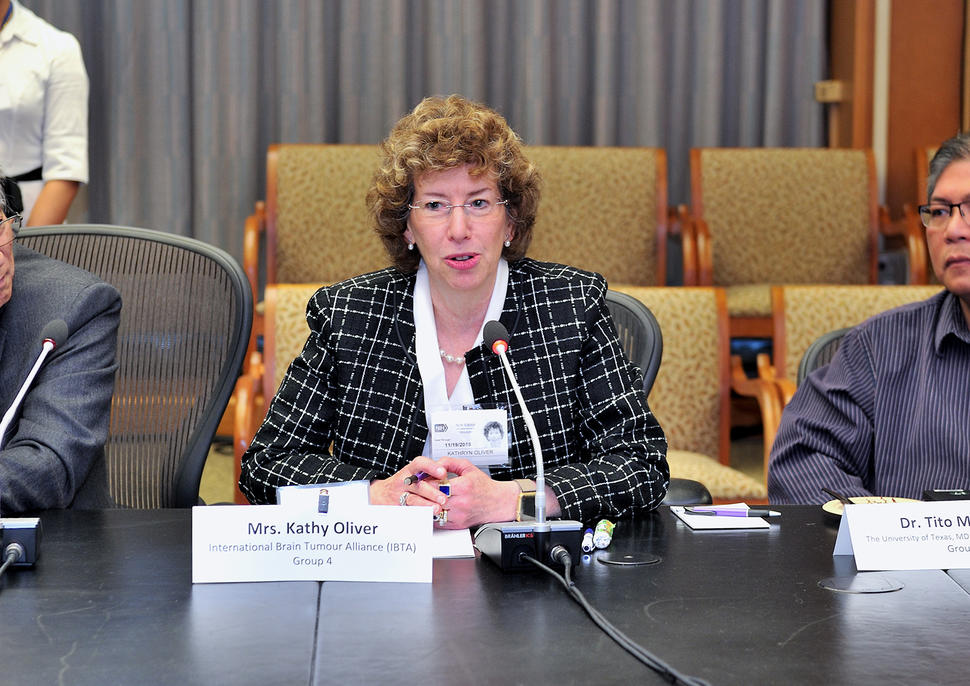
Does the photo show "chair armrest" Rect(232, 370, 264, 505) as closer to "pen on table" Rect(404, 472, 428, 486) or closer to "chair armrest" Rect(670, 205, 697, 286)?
"pen on table" Rect(404, 472, 428, 486)

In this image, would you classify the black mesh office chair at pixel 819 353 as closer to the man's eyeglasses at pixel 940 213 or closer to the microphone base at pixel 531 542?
the man's eyeglasses at pixel 940 213

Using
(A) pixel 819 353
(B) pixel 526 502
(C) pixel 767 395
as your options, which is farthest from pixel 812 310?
(B) pixel 526 502

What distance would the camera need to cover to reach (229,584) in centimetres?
126

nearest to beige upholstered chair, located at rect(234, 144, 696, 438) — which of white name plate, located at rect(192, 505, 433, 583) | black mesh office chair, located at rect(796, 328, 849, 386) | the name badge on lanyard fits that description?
black mesh office chair, located at rect(796, 328, 849, 386)

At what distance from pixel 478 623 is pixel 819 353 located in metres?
1.27

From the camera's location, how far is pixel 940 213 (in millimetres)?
1979

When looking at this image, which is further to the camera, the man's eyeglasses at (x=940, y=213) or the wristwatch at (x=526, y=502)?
the man's eyeglasses at (x=940, y=213)

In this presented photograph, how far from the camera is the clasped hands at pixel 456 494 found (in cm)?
154

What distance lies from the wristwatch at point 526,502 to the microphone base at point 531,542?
0.22m

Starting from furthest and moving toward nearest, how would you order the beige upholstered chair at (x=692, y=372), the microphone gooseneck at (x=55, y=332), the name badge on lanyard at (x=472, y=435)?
the beige upholstered chair at (x=692, y=372) → the name badge on lanyard at (x=472, y=435) → the microphone gooseneck at (x=55, y=332)

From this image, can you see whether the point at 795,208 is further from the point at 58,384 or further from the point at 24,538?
the point at 24,538

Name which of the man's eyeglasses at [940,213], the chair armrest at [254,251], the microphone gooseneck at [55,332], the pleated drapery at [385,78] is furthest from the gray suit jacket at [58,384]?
the pleated drapery at [385,78]

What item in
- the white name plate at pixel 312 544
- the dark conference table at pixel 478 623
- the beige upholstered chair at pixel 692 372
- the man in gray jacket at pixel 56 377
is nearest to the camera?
the dark conference table at pixel 478 623

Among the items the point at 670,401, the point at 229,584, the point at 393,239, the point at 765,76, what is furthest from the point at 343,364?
the point at 765,76
